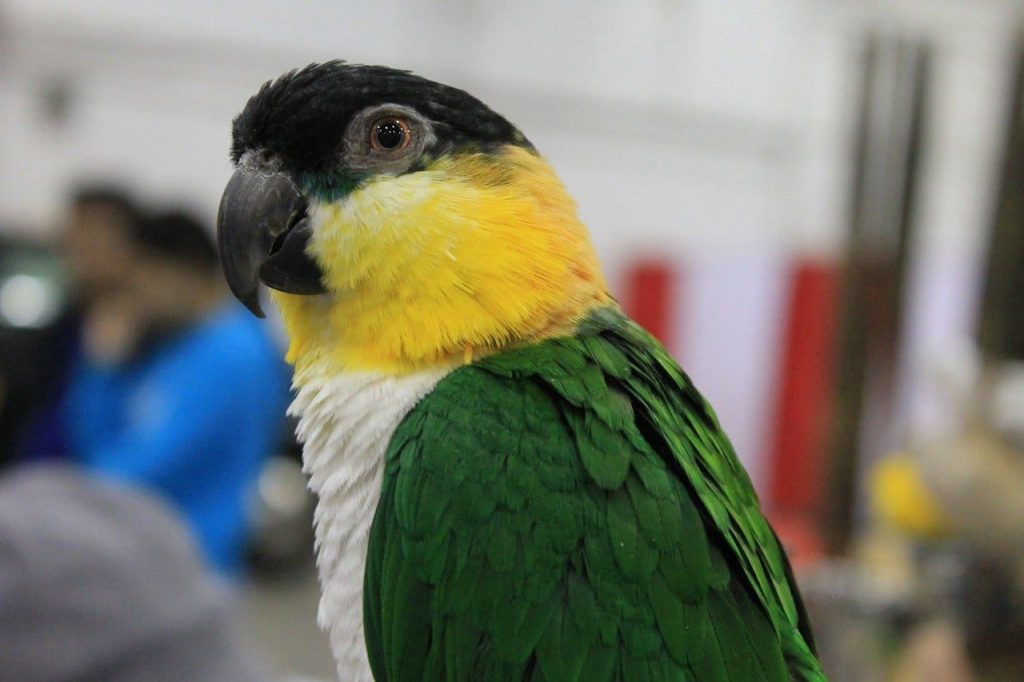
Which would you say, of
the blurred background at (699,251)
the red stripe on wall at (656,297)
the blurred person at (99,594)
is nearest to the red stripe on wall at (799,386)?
the blurred background at (699,251)

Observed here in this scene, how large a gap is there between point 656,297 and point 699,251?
0.38 metres

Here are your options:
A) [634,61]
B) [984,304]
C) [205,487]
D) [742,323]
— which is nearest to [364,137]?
[205,487]

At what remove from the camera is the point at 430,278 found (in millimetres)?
508

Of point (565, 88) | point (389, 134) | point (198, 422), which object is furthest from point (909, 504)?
point (565, 88)

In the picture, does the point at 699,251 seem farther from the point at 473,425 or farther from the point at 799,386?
the point at 473,425

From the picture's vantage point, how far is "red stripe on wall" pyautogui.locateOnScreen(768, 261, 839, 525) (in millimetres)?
2787

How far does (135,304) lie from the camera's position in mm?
1606

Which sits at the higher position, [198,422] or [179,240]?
[179,240]

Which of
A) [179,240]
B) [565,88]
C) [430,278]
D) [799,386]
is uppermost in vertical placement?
[565,88]

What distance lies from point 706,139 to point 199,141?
6.46 ft

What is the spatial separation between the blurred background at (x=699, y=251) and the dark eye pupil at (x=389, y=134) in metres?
0.87

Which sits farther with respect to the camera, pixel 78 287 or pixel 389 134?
pixel 78 287

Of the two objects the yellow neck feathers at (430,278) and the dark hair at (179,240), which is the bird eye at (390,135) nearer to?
the yellow neck feathers at (430,278)

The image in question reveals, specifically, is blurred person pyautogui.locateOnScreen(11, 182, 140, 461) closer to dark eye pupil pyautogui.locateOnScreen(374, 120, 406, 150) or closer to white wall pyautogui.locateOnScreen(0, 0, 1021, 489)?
dark eye pupil pyautogui.locateOnScreen(374, 120, 406, 150)
